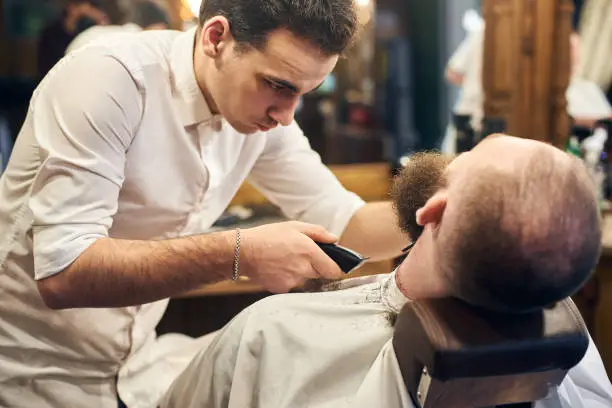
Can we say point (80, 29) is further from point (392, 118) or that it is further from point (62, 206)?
point (62, 206)

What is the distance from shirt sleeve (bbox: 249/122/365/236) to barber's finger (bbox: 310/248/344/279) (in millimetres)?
456

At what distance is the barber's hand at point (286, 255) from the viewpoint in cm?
116

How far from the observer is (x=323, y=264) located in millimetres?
1162

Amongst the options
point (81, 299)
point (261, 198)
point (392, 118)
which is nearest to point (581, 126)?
point (392, 118)

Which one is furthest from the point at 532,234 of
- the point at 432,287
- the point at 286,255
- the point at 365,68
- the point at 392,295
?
the point at 365,68

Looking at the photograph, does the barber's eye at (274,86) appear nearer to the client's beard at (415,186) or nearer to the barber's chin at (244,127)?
the barber's chin at (244,127)

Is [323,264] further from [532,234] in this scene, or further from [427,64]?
[427,64]

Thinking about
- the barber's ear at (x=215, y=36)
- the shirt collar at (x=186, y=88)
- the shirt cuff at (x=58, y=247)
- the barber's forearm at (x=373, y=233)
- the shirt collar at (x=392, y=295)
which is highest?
the barber's ear at (x=215, y=36)

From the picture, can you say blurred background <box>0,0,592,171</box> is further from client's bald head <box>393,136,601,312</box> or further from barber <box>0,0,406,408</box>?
client's bald head <box>393,136,601,312</box>

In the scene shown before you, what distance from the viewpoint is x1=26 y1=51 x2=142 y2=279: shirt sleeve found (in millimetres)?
1197

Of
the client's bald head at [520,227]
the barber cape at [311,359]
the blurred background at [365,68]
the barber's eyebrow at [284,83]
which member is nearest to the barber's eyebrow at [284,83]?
the barber's eyebrow at [284,83]

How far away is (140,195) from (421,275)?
2.22 ft

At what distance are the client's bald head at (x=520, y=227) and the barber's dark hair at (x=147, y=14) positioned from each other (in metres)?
2.17

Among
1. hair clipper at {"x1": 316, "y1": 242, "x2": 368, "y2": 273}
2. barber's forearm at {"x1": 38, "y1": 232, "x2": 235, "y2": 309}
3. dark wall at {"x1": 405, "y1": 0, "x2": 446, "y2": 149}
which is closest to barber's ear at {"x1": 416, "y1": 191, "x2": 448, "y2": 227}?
hair clipper at {"x1": 316, "y1": 242, "x2": 368, "y2": 273}
